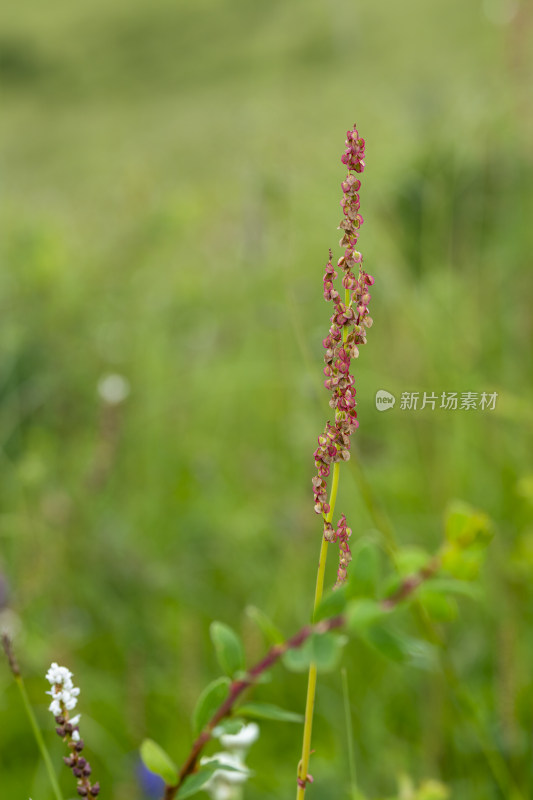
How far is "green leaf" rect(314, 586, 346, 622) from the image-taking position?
0.39 metres

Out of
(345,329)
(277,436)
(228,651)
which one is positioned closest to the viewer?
(345,329)

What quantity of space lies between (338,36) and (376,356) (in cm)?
79

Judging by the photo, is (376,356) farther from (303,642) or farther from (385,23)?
(385,23)

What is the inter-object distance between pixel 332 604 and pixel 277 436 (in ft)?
4.59

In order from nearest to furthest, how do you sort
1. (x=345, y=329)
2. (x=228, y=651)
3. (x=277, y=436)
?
(x=345, y=329) → (x=228, y=651) → (x=277, y=436)

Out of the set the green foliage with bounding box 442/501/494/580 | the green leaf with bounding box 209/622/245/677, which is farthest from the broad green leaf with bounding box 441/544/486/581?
the green leaf with bounding box 209/622/245/677

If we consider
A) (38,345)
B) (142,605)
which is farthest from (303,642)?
(38,345)

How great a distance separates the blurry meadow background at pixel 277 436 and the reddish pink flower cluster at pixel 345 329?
6.6 inches

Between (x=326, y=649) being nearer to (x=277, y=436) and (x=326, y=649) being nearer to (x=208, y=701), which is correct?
(x=208, y=701)

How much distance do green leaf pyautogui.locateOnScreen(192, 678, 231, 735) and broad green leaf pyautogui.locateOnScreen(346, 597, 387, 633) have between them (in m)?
0.07

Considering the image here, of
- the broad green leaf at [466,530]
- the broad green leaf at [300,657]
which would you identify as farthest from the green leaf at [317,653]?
the broad green leaf at [466,530]

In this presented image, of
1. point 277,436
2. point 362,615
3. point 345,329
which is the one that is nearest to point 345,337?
point 345,329

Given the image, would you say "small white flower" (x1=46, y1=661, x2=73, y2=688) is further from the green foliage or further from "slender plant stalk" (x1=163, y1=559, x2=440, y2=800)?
the green foliage

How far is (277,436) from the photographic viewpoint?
1790mm
